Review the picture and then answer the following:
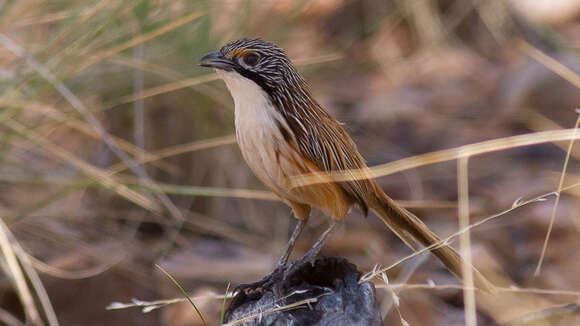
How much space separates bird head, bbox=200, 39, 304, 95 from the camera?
2.76m

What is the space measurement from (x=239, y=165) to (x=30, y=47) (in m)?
1.97

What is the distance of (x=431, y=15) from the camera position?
24.7ft

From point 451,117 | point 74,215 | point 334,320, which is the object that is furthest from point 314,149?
point 451,117

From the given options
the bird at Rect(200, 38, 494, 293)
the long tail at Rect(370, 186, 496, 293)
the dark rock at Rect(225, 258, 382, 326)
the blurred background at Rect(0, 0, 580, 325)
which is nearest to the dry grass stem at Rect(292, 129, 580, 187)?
the bird at Rect(200, 38, 494, 293)

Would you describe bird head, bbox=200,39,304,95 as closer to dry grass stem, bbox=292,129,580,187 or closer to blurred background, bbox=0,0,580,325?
dry grass stem, bbox=292,129,580,187

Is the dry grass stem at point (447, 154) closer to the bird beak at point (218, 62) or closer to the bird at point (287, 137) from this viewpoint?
the bird at point (287, 137)

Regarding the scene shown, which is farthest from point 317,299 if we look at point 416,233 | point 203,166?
point 203,166

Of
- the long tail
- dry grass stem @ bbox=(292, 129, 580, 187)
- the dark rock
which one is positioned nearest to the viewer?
dry grass stem @ bbox=(292, 129, 580, 187)

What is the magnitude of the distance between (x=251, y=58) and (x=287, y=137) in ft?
1.02

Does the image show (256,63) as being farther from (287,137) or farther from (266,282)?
(266,282)

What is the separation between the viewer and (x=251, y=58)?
2.80 meters

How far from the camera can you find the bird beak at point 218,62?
8.91 ft

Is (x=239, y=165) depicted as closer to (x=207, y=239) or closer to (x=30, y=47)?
(x=207, y=239)

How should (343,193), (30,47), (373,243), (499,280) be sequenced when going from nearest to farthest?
(343,193) < (30,47) < (499,280) < (373,243)
